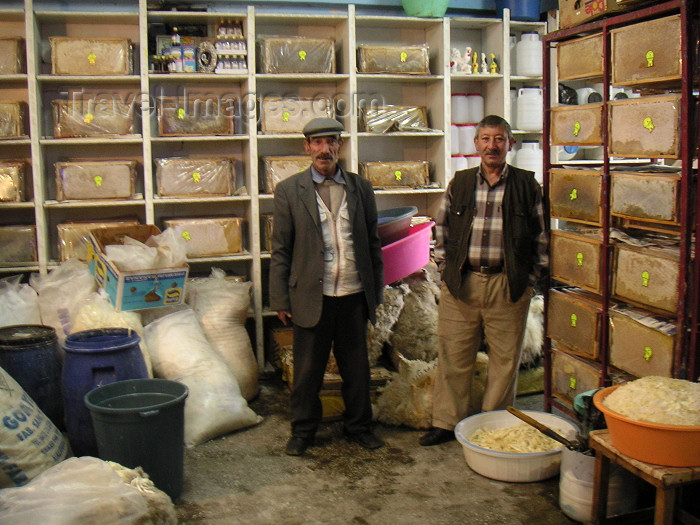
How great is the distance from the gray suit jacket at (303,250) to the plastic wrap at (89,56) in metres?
1.94

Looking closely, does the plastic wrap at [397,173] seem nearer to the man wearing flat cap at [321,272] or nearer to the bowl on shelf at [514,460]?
the man wearing flat cap at [321,272]

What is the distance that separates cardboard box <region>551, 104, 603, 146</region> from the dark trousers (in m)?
1.29

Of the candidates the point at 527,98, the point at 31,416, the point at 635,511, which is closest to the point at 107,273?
the point at 31,416

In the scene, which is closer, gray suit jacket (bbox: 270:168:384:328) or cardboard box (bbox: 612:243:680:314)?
cardboard box (bbox: 612:243:680:314)

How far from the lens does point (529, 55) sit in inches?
217

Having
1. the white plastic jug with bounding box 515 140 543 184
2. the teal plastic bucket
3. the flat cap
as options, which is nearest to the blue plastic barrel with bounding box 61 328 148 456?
the teal plastic bucket

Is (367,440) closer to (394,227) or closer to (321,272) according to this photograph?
(321,272)

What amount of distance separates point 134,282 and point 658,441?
2812 mm

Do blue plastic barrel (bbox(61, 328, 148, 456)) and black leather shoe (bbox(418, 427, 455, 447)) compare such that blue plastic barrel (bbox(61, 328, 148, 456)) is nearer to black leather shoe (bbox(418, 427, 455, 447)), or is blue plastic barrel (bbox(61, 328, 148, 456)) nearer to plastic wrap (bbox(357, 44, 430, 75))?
black leather shoe (bbox(418, 427, 455, 447))

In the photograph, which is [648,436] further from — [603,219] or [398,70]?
[398,70]

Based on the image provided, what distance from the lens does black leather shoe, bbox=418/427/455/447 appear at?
3686mm

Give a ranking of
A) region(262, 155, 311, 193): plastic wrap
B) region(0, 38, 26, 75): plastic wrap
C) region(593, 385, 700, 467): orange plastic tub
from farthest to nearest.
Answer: region(262, 155, 311, 193): plastic wrap < region(0, 38, 26, 75): plastic wrap < region(593, 385, 700, 467): orange plastic tub

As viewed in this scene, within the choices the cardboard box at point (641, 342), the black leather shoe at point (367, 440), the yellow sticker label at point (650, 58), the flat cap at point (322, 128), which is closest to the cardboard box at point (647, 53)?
the yellow sticker label at point (650, 58)

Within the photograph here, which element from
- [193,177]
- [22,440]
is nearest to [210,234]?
[193,177]
